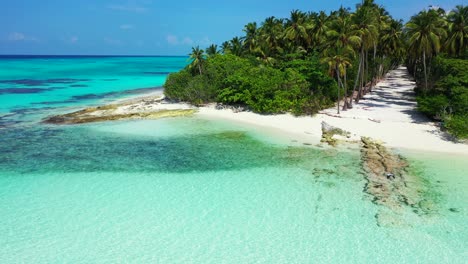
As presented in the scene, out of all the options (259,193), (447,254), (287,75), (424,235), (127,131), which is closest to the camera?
(447,254)

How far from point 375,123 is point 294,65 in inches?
545

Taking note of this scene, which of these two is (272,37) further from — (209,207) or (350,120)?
(209,207)

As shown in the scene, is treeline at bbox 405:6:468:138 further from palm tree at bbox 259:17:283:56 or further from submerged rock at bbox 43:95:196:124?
submerged rock at bbox 43:95:196:124

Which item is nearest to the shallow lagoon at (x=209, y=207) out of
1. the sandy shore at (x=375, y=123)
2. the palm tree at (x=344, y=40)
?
the sandy shore at (x=375, y=123)

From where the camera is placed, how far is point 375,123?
3062 cm

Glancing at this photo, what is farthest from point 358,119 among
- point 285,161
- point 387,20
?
point 387,20

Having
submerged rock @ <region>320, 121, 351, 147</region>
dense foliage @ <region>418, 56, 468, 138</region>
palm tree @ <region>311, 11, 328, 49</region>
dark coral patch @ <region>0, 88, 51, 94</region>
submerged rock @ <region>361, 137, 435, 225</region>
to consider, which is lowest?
submerged rock @ <region>361, 137, 435, 225</region>

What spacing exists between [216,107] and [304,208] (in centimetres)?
2504

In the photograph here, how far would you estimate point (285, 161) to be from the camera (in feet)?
74.6

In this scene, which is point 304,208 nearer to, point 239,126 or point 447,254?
point 447,254

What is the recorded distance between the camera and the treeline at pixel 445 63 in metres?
27.9

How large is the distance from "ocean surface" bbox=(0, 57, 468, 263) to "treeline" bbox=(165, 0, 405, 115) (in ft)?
32.7

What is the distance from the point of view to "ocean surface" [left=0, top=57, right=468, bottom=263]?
43.0ft

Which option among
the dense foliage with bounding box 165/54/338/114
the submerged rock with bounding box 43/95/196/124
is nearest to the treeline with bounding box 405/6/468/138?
the dense foliage with bounding box 165/54/338/114
